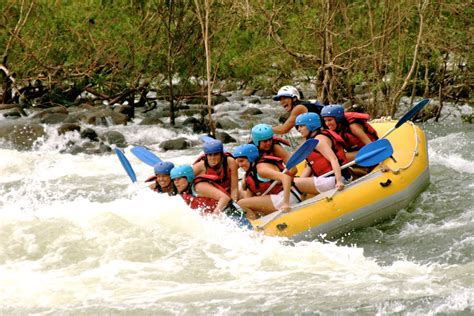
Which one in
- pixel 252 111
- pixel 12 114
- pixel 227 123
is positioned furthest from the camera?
pixel 252 111

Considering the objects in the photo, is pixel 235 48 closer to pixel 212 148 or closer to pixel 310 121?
pixel 310 121

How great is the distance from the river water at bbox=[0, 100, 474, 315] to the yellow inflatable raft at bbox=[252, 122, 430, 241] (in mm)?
123

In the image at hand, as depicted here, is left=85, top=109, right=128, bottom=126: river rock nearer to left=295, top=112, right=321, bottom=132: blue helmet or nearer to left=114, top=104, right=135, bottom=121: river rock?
left=114, top=104, right=135, bottom=121: river rock

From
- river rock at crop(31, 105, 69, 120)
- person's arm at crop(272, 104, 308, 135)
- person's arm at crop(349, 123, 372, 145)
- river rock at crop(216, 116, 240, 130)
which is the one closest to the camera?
person's arm at crop(349, 123, 372, 145)

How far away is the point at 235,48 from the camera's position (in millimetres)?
14242

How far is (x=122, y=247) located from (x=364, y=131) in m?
2.63

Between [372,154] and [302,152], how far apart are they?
0.74 metres

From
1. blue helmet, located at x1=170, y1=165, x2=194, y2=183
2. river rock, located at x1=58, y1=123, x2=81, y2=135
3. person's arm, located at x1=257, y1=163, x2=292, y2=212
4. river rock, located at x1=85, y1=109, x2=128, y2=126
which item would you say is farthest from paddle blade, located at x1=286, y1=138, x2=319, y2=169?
river rock, located at x1=85, y1=109, x2=128, y2=126

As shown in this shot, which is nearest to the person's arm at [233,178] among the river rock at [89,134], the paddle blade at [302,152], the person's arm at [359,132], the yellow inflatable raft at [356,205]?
the yellow inflatable raft at [356,205]

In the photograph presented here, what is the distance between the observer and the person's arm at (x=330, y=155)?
7223 mm

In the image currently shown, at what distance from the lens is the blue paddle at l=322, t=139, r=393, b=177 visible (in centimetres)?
746

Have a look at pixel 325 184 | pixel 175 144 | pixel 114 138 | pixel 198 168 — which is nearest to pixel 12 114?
pixel 114 138

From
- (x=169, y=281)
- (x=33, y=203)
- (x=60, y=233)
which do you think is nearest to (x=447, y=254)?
(x=169, y=281)

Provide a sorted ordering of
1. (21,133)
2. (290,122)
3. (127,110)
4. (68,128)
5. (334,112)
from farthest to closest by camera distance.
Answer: (127,110)
(68,128)
(21,133)
(290,122)
(334,112)
